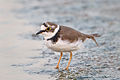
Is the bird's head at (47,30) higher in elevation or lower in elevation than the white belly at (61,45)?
higher

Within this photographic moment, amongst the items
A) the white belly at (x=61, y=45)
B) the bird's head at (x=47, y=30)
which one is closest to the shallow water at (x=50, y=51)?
the white belly at (x=61, y=45)

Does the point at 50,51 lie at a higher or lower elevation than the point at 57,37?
lower

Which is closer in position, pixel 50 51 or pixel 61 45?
pixel 61 45

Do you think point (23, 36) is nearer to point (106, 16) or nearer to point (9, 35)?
point (9, 35)

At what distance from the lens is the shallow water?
18.6ft

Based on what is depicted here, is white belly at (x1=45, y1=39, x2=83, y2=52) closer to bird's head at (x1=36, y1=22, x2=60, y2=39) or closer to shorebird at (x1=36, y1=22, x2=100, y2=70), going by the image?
shorebird at (x1=36, y1=22, x2=100, y2=70)

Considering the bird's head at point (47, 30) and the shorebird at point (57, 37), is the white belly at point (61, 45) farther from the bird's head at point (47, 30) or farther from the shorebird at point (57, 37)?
the bird's head at point (47, 30)

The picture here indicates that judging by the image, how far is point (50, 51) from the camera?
7.11 meters

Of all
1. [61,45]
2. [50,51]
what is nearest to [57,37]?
[61,45]

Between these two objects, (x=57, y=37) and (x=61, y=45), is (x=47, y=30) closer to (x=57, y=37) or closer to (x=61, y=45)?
(x=57, y=37)

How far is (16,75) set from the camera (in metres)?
5.46

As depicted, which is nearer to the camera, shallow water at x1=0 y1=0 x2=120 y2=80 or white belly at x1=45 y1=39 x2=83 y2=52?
white belly at x1=45 y1=39 x2=83 y2=52

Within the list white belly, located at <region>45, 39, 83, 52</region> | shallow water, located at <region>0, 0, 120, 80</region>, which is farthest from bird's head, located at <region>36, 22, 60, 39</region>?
shallow water, located at <region>0, 0, 120, 80</region>

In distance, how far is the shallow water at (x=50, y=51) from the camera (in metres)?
5.67
